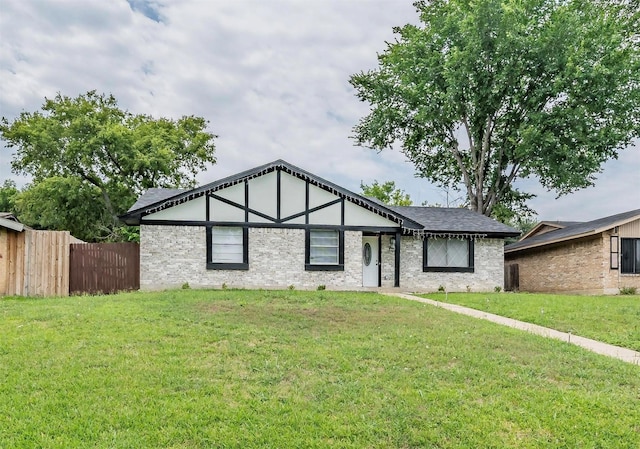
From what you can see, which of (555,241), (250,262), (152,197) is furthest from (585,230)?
(152,197)

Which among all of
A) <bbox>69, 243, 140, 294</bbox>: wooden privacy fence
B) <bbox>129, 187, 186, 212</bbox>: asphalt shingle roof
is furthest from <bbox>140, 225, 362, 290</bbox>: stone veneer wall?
<bbox>129, 187, 186, 212</bbox>: asphalt shingle roof

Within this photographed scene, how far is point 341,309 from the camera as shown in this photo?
34.9ft

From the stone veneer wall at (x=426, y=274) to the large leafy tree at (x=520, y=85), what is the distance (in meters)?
8.91

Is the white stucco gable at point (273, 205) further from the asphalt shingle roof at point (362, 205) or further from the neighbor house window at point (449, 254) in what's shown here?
the neighbor house window at point (449, 254)

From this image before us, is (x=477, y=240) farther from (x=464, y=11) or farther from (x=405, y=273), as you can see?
(x=464, y=11)

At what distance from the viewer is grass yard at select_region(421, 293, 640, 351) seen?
348 inches

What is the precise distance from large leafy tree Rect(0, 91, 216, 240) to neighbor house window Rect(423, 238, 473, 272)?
17.5 m

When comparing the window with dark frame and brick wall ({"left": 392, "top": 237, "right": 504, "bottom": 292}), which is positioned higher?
the window with dark frame

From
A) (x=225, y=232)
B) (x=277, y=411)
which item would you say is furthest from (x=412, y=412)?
(x=225, y=232)

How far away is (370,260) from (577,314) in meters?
8.37

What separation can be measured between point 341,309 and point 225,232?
22.7ft

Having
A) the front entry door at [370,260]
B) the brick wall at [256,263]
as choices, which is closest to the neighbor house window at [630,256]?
the brick wall at [256,263]

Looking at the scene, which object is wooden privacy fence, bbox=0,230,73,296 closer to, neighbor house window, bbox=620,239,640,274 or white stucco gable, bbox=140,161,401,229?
white stucco gable, bbox=140,161,401,229

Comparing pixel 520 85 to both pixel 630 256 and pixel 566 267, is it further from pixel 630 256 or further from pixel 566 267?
pixel 630 256
